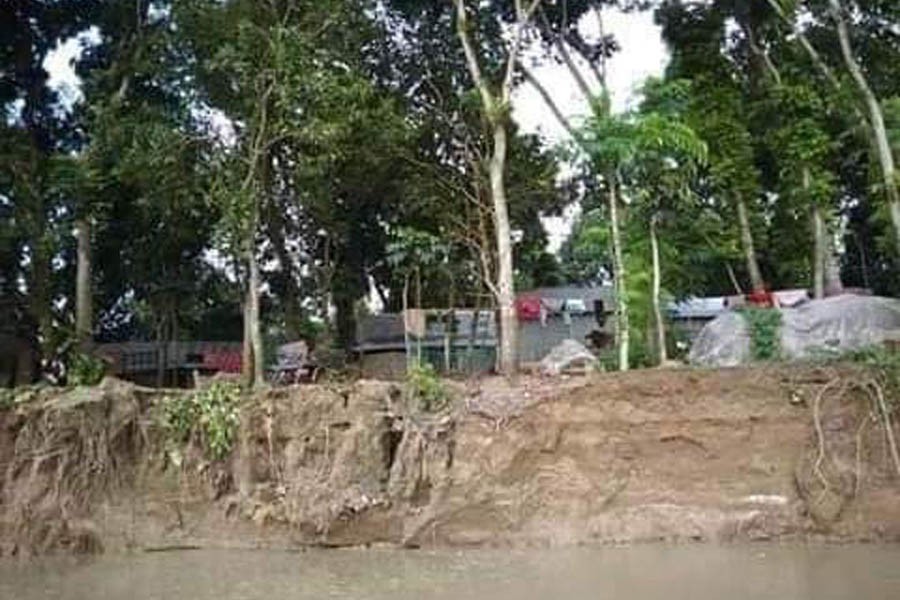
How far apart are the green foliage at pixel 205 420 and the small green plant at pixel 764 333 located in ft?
28.3

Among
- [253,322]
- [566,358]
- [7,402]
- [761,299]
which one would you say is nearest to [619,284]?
[566,358]

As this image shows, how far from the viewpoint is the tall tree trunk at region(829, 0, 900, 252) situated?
18781 mm

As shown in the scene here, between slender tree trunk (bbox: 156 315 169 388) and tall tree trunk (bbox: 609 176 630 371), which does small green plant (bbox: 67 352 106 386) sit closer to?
slender tree trunk (bbox: 156 315 169 388)

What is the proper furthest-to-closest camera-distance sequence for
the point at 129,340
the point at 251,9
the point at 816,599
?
the point at 129,340
the point at 251,9
the point at 816,599

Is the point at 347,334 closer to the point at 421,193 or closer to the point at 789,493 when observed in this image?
the point at 421,193

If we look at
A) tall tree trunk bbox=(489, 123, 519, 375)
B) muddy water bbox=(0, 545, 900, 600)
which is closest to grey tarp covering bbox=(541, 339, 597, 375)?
tall tree trunk bbox=(489, 123, 519, 375)

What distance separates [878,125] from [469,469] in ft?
31.3

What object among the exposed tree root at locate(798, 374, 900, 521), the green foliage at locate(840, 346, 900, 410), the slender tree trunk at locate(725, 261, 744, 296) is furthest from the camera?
the slender tree trunk at locate(725, 261, 744, 296)

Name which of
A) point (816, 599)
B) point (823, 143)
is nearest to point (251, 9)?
point (823, 143)

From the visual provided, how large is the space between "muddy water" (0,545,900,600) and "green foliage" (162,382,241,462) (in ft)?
5.32

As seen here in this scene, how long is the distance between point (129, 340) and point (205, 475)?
12688mm

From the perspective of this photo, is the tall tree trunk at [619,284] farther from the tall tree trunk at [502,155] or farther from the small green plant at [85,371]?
the small green plant at [85,371]

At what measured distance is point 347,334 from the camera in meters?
25.4

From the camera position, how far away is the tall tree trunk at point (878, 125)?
18781 millimetres
